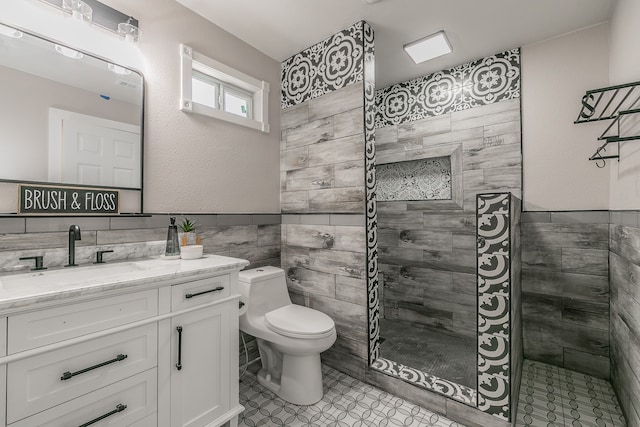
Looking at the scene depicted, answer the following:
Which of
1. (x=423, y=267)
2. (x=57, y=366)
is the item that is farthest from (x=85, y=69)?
(x=423, y=267)

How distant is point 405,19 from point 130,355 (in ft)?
8.50

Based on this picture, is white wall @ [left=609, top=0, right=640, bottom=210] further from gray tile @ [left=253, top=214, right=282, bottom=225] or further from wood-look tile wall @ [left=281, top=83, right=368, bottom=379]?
gray tile @ [left=253, top=214, right=282, bottom=225]

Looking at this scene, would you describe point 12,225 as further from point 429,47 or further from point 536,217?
point 536,217

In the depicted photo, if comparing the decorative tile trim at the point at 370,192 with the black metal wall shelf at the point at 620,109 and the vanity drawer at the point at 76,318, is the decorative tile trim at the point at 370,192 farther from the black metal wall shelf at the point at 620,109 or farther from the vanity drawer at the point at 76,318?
the vanity drawer at the point at 76,318

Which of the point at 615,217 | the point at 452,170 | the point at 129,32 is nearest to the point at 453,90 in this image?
the point at 452,170

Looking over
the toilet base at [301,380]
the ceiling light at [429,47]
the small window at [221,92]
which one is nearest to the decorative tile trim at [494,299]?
the toilet base at [301,380]

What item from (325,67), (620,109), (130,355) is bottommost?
(130,355)

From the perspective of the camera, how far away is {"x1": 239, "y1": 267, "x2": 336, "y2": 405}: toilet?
5.95ft

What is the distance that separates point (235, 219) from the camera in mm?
2307

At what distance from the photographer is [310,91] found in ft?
8.15

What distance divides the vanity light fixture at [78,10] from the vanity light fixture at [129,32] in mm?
143

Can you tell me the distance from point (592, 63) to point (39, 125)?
3.53m

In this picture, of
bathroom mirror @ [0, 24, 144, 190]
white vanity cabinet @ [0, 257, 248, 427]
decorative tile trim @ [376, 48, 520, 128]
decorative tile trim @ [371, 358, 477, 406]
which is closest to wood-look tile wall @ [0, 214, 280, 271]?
bathroom mirror @ [0, 24, 144, 190]

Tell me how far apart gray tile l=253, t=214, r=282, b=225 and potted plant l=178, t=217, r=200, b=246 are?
0.54m
